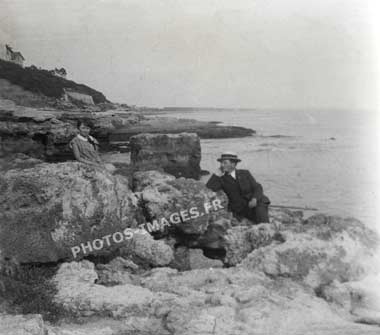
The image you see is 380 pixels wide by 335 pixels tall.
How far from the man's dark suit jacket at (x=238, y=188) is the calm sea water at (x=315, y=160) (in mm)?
1943

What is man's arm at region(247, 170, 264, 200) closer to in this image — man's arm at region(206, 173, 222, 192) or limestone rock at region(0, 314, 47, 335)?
man's arm at region(206, 173, 222, 192)

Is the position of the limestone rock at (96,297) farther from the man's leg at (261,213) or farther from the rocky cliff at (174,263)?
the man's leg at (261,213)

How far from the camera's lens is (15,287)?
12.1 ft

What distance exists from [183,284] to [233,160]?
2403 millimetres

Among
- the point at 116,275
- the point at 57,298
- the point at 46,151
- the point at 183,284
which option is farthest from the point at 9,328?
the point at 46,151

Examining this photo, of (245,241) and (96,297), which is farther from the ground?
(245,241)

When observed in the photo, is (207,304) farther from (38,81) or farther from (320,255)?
(38,81)

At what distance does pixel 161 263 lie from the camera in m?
4.66

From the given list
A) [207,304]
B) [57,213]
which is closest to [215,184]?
[57,213]

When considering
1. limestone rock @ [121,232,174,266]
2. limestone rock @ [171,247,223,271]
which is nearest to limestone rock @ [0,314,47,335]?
limestone rock @ [121,232,174,266]

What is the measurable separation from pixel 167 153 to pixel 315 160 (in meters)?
7.19

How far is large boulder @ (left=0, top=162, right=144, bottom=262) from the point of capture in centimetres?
411

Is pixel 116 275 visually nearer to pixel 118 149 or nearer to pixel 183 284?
pixel 183 284

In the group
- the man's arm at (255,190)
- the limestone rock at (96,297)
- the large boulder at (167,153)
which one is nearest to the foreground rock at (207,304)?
the limestone rock at (96,297)
